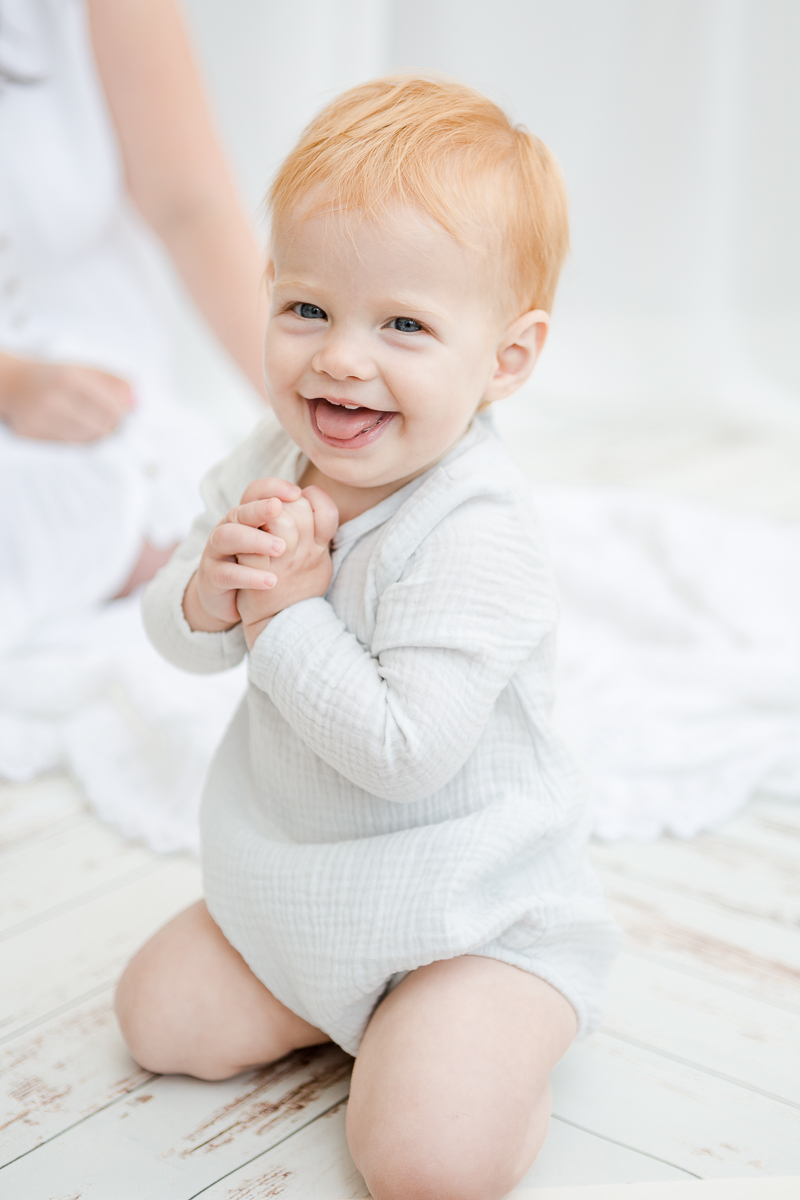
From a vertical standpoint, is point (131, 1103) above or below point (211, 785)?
below

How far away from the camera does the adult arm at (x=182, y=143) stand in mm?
1626

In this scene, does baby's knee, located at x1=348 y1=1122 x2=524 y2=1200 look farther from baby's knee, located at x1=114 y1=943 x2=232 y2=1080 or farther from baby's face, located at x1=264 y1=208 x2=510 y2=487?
baby's face, located at x1=264 y1=208 x2=510 y2=487

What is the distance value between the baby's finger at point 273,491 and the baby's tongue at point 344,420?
0.14 feet

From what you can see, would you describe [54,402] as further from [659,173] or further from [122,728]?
[659,173]

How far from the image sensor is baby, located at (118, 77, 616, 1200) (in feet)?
2.32

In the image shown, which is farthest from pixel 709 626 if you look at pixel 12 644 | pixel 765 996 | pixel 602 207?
pixel 602 207

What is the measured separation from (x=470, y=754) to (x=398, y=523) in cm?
16

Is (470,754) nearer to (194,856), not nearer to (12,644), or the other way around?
(194,856)

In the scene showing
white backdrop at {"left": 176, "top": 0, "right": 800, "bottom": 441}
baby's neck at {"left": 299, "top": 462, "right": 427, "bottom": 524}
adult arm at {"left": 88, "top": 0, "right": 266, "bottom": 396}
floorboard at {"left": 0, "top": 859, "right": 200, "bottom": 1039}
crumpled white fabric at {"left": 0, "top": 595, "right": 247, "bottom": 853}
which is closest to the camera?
baby's neck at {"left": 299, "top": 462, "right": 427, "bottom": 524}

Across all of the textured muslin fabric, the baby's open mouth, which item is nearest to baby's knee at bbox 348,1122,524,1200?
the textured muslin fabric

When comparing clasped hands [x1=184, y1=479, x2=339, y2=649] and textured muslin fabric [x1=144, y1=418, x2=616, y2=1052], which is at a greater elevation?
clasped hands [x1=184, y1=479, x2=339, y2=649]

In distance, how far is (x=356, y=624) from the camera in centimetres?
78

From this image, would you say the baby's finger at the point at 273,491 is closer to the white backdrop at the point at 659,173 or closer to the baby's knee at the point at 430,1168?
the baby's knee at the point at 430,1168

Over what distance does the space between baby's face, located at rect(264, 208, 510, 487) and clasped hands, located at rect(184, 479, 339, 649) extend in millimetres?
33
